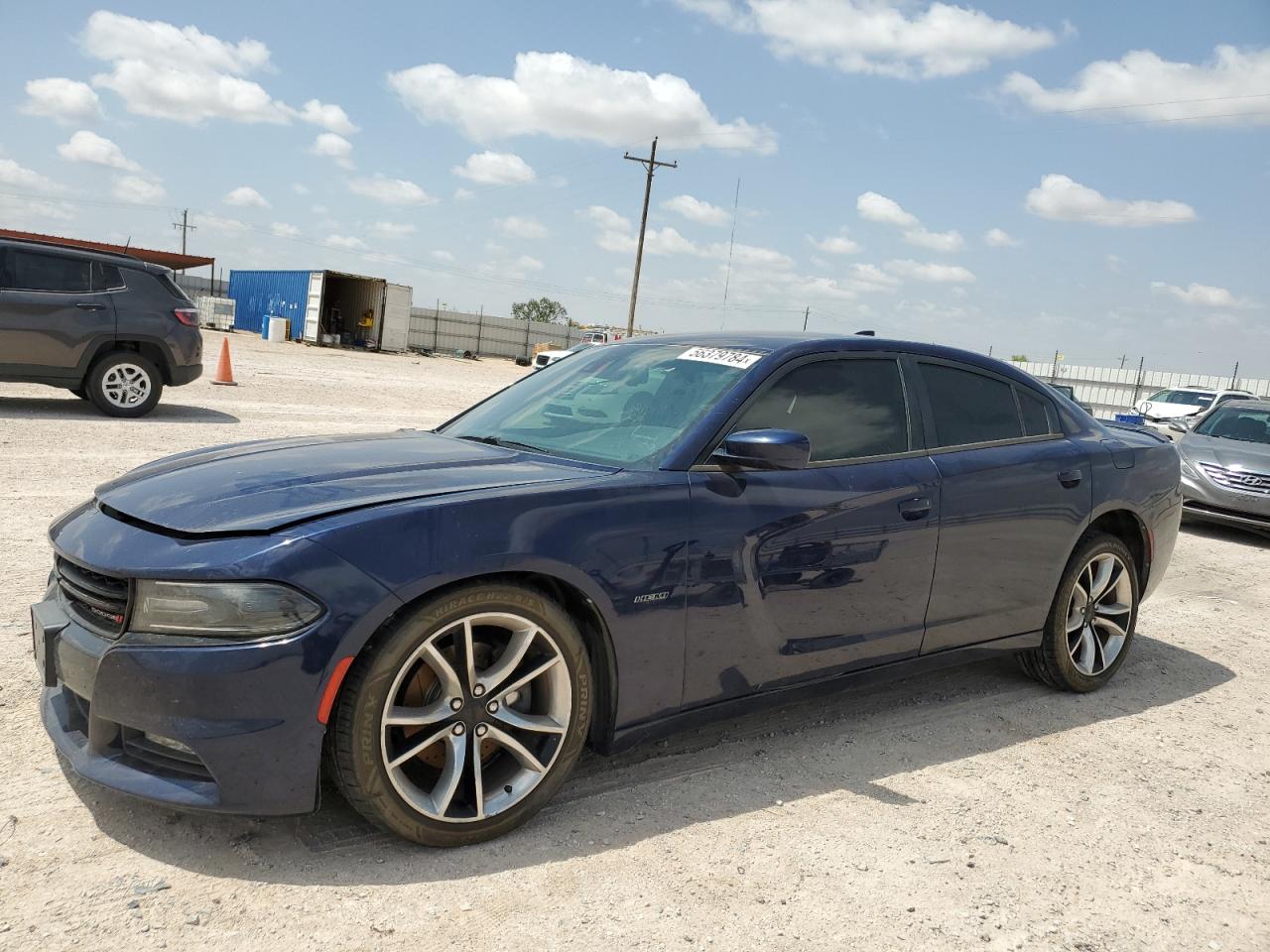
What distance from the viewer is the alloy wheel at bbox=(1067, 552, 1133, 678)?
4.71 meters

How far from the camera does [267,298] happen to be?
4212 centimetres

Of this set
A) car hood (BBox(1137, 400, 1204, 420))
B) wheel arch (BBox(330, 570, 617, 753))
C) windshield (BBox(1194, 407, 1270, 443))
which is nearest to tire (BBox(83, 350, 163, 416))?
wheel arch (BBox(330, 570, 617, 753))

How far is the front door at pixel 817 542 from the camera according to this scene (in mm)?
3318

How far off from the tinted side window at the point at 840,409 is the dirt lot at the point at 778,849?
1175 millimetres

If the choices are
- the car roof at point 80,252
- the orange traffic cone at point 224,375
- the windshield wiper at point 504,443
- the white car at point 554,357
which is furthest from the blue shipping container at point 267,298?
the windshield wiper at point 504,443

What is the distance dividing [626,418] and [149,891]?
207cm

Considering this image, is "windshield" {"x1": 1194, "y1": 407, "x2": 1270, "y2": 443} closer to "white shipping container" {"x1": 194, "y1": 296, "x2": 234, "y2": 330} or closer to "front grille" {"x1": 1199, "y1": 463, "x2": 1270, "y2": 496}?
"front grille" {"x1": 1199, "y1": 463, "x2": 1270, "y2": 496}

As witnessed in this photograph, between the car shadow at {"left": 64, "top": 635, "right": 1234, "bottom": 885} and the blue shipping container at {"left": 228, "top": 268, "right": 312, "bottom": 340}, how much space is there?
37.2 metres

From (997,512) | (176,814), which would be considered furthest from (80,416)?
(997,512)

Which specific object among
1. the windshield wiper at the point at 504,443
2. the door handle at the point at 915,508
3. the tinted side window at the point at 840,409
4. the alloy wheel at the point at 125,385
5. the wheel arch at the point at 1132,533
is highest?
the tinted side window at the point at 840,409

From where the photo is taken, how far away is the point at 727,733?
3979 mm

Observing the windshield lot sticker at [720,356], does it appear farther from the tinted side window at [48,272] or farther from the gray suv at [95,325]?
the tinted side window at [48,272]

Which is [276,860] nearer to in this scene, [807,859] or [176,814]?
[176,814]

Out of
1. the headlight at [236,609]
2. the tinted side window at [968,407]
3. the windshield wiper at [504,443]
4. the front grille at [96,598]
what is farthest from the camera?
the tinted side window at [968,407]
